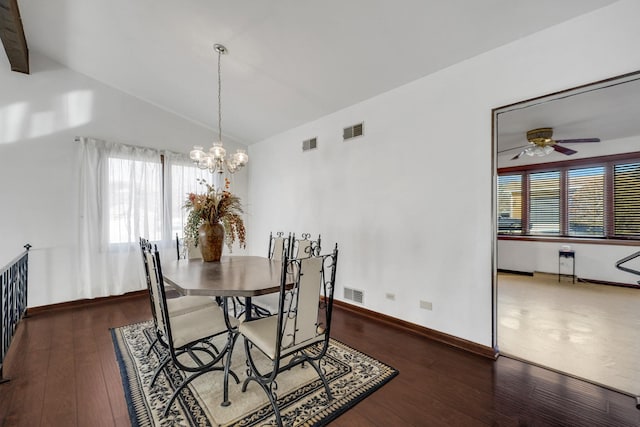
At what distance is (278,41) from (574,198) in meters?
6.25

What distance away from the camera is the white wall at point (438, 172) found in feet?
6.78

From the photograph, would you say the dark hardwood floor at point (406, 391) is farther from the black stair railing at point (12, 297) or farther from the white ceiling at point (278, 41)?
the white ceiling at point (278, 41)

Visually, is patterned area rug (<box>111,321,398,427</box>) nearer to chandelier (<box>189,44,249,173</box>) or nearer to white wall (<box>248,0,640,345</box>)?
white wall (<box>248,0,640,345</box>)

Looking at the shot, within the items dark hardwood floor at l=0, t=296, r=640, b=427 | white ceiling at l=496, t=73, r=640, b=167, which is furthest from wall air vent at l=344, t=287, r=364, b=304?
white ceiling at l=496, t=73, r=640, b=167

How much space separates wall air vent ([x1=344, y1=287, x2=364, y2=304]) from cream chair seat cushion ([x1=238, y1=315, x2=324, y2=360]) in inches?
69.5

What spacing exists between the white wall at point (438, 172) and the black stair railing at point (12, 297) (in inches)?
131

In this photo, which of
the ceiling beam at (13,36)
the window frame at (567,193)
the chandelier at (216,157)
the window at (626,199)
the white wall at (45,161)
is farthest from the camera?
the window frame at (567,193)

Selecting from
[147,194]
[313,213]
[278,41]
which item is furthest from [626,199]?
[147,194]

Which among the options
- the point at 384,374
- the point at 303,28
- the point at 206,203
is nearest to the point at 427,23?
the point at 303,28

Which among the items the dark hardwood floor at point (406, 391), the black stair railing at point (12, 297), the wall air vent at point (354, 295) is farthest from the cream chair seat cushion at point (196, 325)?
the wall air vent at point (354, 295)

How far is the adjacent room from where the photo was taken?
6.08ft

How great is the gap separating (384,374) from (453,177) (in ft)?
6.45

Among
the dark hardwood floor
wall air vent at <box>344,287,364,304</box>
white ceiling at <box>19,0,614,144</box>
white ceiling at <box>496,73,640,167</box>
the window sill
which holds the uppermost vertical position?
white ceiling at <box>19,0,614,144</box>

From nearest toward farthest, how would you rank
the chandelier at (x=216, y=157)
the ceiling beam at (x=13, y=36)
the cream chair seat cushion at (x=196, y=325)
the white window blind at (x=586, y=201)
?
the cream chair seat cushion at (x=196, y=325)
the ceiling beam at (x=13, y=36)
the chandelier at (x=216, y=157)
the white window blind at (x=586, y=201)
